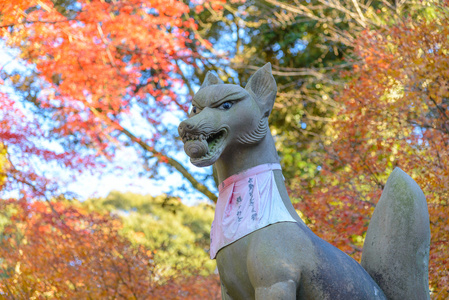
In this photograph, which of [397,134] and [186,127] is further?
[397,134]

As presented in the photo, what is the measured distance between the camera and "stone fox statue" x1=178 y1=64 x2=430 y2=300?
229 centimetres

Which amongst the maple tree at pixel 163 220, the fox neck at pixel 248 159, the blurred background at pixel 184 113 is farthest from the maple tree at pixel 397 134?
the maple tree at pixel 163 220

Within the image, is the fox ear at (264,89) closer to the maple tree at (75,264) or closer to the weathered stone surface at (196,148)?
the weathered stone surface at (196,148)

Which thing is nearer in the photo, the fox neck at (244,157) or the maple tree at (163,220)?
the fox neck at (244,157)

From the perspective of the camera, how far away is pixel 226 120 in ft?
8.13

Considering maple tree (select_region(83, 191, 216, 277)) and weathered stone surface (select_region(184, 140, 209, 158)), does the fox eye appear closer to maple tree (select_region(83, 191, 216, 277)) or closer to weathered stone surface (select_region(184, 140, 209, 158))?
weathered stone surface (select_region(184, 140, 209, 158))

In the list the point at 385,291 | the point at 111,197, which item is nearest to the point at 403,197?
the point at 385,291

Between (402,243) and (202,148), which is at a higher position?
(202,148)

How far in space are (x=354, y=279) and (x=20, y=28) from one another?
517cm

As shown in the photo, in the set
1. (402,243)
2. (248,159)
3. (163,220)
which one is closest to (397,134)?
(402,243)

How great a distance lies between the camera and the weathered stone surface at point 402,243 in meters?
2.54

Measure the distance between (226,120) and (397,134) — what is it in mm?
3598

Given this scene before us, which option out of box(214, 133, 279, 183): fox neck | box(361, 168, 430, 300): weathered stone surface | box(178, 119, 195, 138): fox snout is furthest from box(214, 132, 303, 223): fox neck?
box(361, 168, 430, 300): weathered stone surface

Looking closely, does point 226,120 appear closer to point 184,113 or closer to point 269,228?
point 269,228
